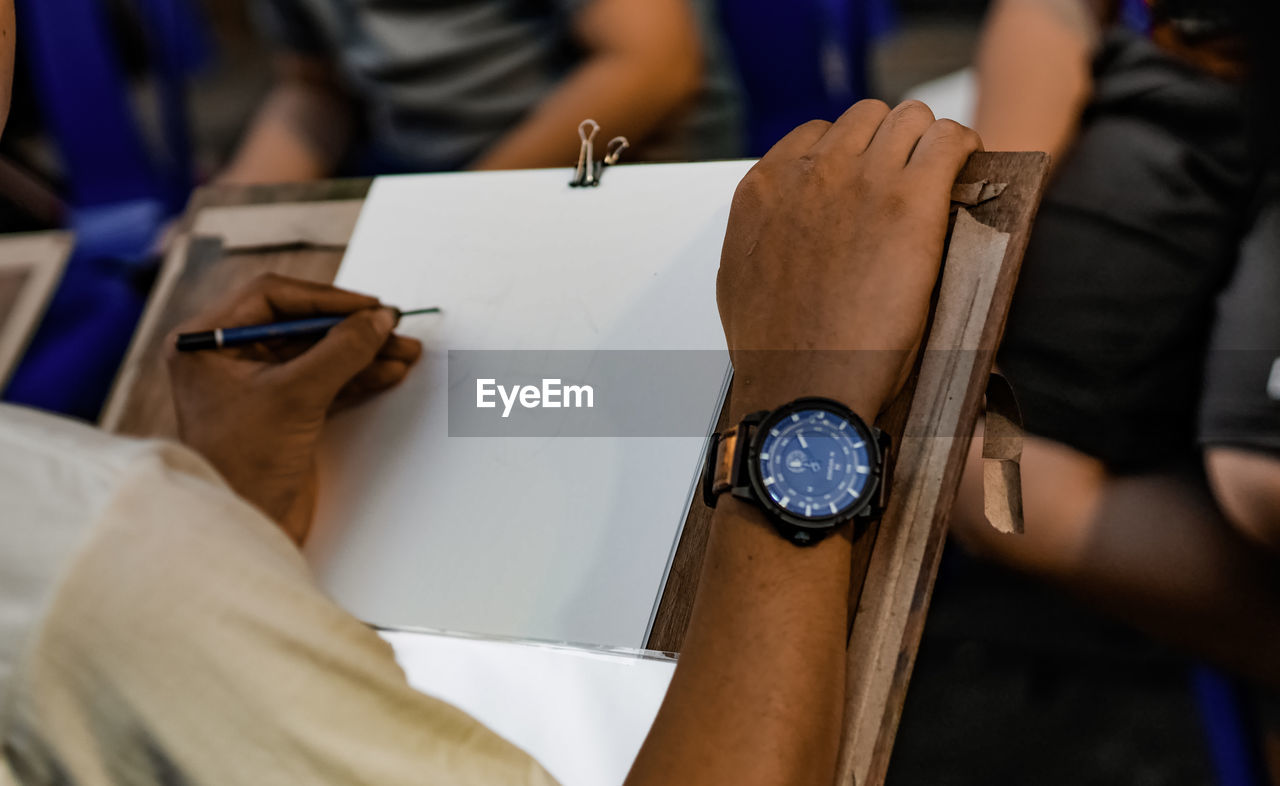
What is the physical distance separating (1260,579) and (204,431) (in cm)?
78

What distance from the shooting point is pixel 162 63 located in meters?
1.32

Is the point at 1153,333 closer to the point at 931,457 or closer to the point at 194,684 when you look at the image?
the point at 931,457

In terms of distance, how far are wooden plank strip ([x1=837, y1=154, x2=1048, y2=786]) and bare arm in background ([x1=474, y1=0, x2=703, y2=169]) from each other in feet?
1.47

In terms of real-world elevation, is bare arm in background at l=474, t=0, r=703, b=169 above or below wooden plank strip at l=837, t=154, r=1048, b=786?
above

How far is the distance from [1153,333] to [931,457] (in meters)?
0.40

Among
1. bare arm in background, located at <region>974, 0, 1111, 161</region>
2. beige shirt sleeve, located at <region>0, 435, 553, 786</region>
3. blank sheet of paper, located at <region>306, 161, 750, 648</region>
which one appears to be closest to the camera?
beige shirt sleeve, located at <region>0, 435, 553, 786</region>

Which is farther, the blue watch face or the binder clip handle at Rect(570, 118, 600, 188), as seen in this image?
the binder clip handle at Rect(570, 118, 600, 188)

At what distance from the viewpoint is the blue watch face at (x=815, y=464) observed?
17.8 inches

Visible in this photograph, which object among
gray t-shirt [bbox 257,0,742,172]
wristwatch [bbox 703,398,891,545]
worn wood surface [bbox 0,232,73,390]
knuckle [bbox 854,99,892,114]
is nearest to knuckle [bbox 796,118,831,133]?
knuckle [bbox 854,99,892,114]

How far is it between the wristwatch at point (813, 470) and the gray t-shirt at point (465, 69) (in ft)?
1.71

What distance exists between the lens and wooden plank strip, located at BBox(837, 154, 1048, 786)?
455mm

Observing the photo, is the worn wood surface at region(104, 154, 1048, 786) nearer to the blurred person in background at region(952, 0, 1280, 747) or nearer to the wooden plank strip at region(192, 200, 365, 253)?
the blurred person in background at region(952, 0, 1280, 747)

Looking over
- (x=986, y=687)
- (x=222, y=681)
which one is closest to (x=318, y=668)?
(x=222, y=681)

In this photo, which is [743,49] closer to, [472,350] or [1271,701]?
[472,350]
